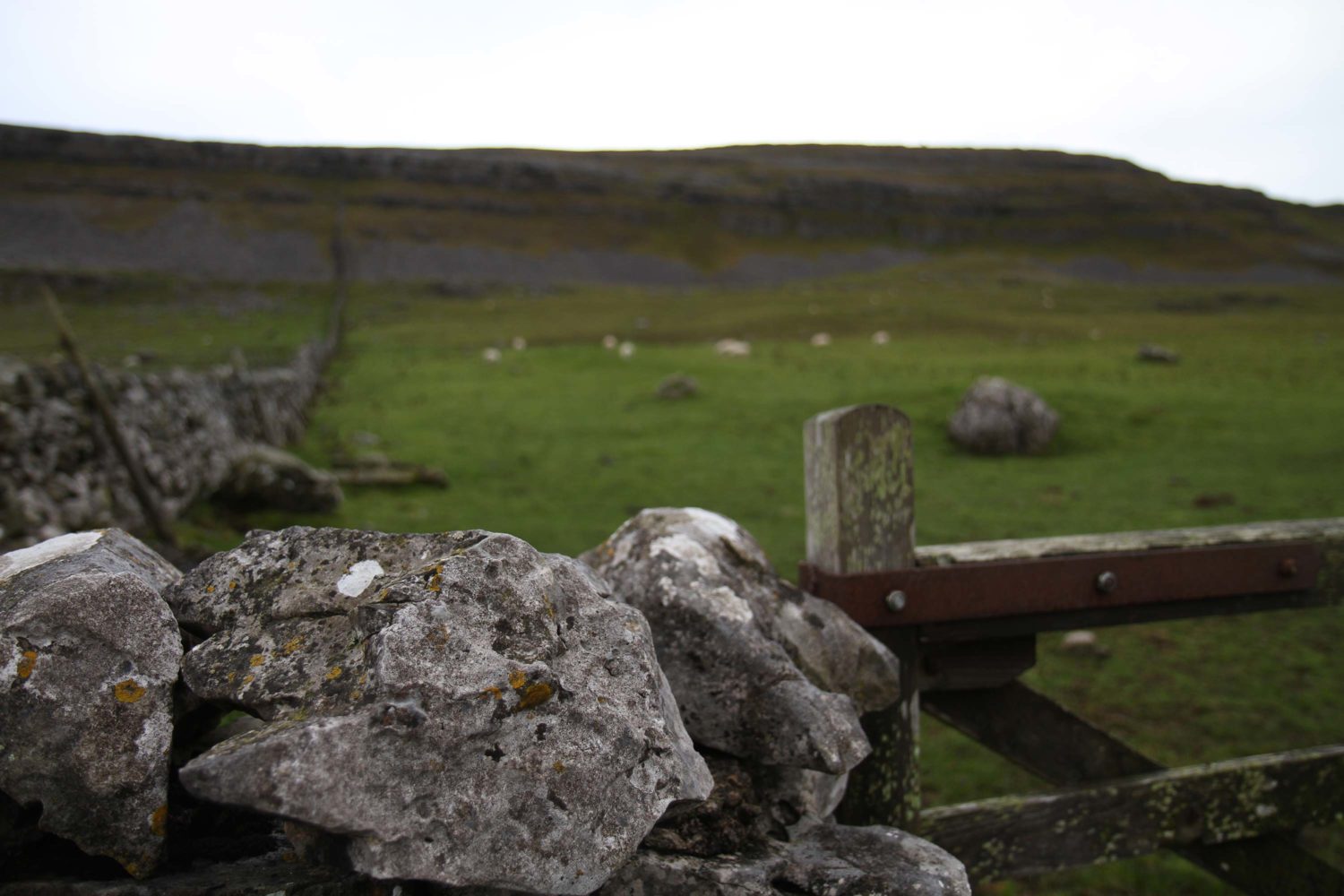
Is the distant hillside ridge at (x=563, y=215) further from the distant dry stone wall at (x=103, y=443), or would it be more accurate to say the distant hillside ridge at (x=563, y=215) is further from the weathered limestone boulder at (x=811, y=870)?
the weathered limestone boulder at (x=811, y=870)

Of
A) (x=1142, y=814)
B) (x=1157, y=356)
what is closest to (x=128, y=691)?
(x=1142, y=814)

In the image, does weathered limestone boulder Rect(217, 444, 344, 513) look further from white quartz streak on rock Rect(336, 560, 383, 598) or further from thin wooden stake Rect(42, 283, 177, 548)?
white quartz streak on rock Rect(336, 560, 383, 598)

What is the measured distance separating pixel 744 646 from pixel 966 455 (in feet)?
50.0

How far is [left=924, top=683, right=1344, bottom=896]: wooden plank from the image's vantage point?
3787 millimetres

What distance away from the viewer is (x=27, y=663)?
1.92m

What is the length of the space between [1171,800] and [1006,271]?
8824 centimetres

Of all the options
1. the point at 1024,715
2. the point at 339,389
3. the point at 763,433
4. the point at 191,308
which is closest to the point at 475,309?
the point at 191,308

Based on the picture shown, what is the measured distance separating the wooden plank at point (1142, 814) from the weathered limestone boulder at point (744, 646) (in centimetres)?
85

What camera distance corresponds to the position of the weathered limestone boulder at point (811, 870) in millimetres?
2191

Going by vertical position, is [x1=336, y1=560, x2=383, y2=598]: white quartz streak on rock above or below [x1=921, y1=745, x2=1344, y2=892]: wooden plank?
above

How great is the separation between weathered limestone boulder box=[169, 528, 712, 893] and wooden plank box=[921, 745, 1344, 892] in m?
1.87

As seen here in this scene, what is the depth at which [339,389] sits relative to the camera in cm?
2595

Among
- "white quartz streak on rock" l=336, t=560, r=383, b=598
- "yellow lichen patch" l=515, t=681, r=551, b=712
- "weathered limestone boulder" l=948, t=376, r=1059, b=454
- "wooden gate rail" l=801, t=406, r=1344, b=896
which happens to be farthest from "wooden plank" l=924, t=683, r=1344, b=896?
"weathered limestone boulder" l=948, t=376, r=1059, b=454

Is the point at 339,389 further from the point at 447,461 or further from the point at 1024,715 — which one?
the point at 1024,715
